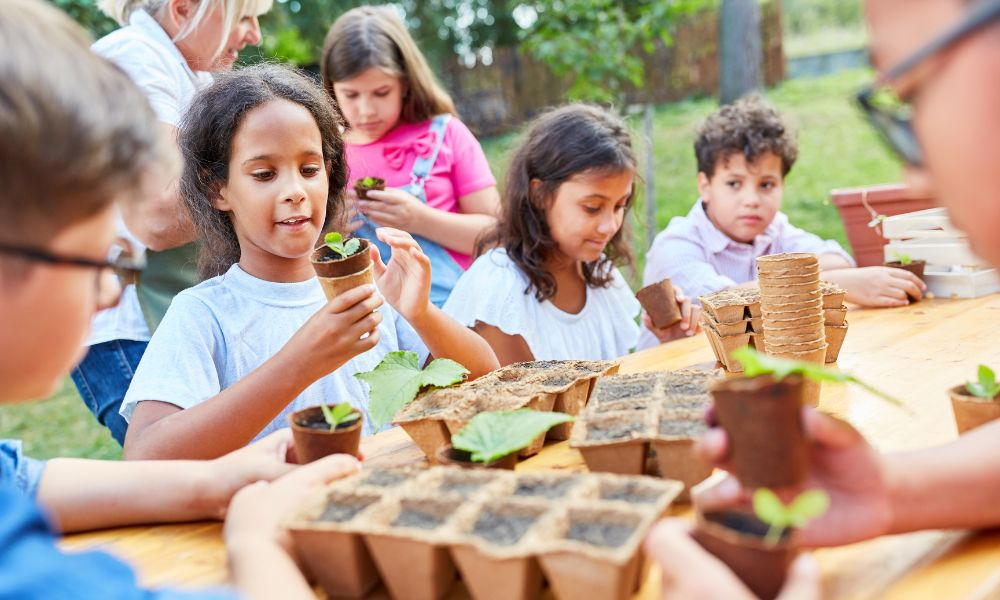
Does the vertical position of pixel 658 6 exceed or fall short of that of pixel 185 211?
it exceeds it

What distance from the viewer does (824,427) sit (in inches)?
50.0

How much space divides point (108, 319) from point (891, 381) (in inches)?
101

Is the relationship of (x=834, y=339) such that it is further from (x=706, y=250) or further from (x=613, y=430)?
(x=706, y=250)

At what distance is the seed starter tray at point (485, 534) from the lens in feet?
→ 4.17

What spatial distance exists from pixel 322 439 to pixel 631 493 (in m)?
0.66

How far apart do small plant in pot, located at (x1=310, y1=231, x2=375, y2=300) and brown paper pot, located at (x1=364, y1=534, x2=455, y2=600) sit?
915 mm

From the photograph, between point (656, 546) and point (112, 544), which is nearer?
point (656, 546)

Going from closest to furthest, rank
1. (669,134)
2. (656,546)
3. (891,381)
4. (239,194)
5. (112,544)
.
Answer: (656,546) → (112,544) → (891,381) → (239,194) → (669,134)

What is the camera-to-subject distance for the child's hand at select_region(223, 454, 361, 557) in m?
1.45

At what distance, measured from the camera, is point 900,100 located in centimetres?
118

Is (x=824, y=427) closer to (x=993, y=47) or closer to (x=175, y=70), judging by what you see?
(x=993, y=47)

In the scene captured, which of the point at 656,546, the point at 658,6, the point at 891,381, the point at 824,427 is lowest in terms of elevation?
the point at 891,381

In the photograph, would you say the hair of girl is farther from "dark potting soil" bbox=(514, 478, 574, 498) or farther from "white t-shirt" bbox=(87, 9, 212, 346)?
"dark potting soil" bbox=(514, 478, 574, 498)

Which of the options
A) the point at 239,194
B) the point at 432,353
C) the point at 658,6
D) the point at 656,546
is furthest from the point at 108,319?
the point at 658,6
